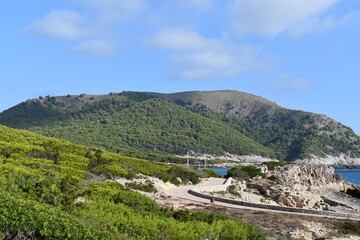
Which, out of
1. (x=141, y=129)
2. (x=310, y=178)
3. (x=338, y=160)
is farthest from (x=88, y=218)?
(x=338, y=160)

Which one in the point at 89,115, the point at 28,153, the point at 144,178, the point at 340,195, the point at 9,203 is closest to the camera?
the point at 9,203

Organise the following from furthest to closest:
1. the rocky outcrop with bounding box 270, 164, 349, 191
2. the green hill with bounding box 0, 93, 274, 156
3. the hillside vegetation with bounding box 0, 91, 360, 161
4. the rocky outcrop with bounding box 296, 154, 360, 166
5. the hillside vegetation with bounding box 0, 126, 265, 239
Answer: the rocky outcrop with bounding box 296, 154, 360, 166 < the hillside vegetation with bounding box 0, 91, 360, 161 < the green hill with bounding box 0, 93, 274, 156 < the rocky outcrop with bounding box 270, 164, 349, 191 < the hillside vegetation with bounding box 0, 126, 265, 239

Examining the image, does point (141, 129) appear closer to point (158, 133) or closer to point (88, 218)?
point (158, 133)

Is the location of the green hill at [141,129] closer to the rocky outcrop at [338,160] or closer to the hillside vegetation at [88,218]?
the rocky outcrop at [338,160]

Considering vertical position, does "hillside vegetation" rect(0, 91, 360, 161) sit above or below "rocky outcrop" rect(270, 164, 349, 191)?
above

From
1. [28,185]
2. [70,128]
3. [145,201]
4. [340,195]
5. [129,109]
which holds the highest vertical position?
[129,109]

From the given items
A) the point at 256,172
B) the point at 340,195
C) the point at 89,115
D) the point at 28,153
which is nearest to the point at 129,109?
the point at 89,115

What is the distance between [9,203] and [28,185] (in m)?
4.68

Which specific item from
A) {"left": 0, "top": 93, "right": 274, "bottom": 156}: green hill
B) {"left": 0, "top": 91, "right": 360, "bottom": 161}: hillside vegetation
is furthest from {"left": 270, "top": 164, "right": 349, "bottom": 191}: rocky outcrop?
{"left": 0, "top": 91, "right": 360, "bottom": 161}: hillside vegetation

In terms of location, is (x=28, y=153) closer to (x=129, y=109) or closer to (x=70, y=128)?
(x=70, y=128)

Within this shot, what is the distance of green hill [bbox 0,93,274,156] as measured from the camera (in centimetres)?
14638

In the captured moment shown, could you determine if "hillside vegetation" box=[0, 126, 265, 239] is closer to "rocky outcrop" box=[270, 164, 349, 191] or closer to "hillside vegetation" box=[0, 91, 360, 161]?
"rocky outcrop" box=[270, 164, 349, 191]

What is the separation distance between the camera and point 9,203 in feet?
35.4

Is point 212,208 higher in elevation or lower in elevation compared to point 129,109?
lower
